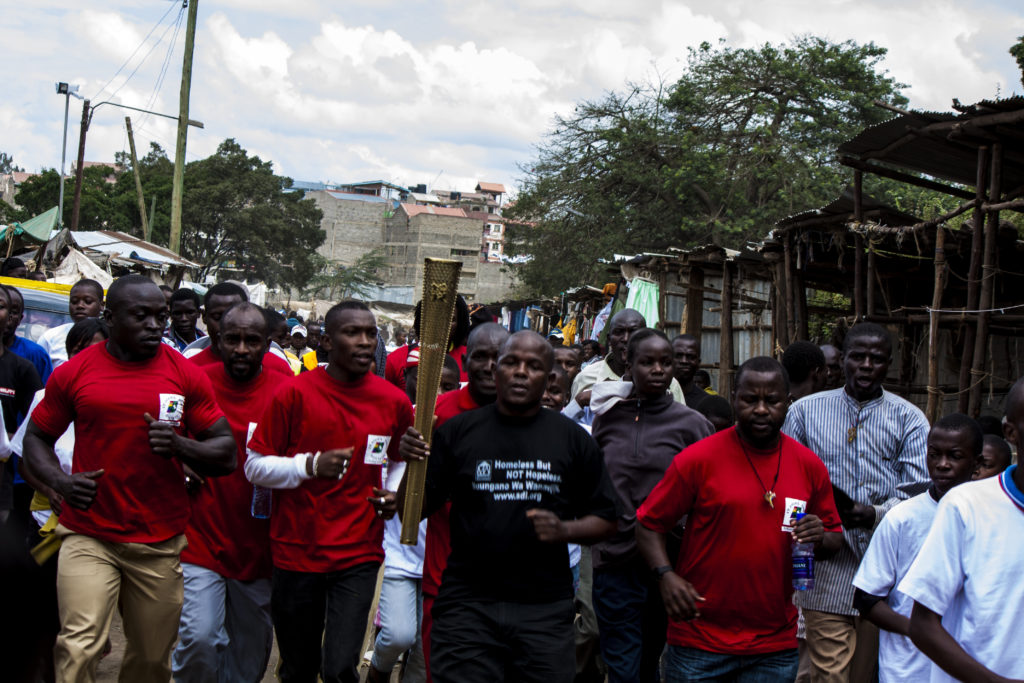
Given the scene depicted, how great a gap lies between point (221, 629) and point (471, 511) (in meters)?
1.89

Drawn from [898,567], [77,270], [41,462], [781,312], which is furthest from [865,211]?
[77,270]

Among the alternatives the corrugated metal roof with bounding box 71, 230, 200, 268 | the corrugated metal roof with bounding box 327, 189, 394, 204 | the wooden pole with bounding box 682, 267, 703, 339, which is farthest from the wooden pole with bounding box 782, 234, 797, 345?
the corrugated metal roof with bounding box 327, 189, 394, 204

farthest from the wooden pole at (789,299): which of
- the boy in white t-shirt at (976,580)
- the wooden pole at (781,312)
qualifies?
the boy in white t-shirt at (976,580)

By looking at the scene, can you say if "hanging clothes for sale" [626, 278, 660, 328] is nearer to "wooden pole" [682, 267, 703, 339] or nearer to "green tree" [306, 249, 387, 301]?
"wooden pole" [682, 267, 703, 339]

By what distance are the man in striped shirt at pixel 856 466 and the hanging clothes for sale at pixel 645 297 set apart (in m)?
12.2

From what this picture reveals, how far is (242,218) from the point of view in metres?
50.6

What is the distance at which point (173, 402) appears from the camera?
4.97 metres

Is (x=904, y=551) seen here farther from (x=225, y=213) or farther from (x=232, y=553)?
(x=225, y=213)

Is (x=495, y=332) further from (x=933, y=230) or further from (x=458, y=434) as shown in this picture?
(x=933, y=230)

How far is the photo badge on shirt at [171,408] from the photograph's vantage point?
4941 millimetres

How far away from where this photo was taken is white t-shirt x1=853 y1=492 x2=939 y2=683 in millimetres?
4156

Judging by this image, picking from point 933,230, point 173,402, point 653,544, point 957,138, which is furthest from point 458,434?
point 933,230

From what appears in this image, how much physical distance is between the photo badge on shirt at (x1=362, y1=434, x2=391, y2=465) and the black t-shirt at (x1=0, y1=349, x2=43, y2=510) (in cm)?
250

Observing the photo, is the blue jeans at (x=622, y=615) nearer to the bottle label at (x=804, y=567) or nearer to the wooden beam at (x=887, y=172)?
the bottle label at (x=804, y=567)
